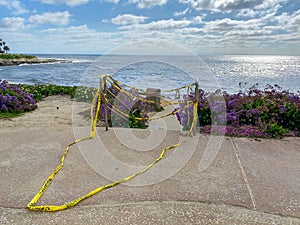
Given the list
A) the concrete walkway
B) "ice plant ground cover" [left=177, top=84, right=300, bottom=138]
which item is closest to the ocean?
"ice plant ground cover" [left=177, top=84, right=300, bottom=138]

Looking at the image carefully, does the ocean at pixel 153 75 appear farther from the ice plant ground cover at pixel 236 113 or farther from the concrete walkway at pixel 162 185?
the concrete walkway at pixel 162 185

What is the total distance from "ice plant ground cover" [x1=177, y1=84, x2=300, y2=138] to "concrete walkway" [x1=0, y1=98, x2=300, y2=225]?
1.40ft

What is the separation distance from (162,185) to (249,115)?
3.48 meters

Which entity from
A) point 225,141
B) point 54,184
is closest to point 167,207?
point 54,184

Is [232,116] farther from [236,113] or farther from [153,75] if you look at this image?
[153,75]

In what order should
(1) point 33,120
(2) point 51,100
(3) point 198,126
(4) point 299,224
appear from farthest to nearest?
(2) point 51,100
(1) point 33,120
(3) point 198,126
(4) point 299,224

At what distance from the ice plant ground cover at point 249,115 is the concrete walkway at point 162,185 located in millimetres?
426

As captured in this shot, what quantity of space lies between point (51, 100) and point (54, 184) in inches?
296

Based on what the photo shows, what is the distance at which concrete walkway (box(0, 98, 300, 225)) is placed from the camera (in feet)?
8.06

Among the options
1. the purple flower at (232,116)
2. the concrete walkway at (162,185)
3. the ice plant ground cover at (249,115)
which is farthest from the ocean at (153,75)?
the concrete walkway at (162,185)

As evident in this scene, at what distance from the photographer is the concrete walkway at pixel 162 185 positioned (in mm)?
2457

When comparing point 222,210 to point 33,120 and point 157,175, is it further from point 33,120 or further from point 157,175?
point 33,120

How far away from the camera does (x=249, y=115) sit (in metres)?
5.55

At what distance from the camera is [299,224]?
237 cm
